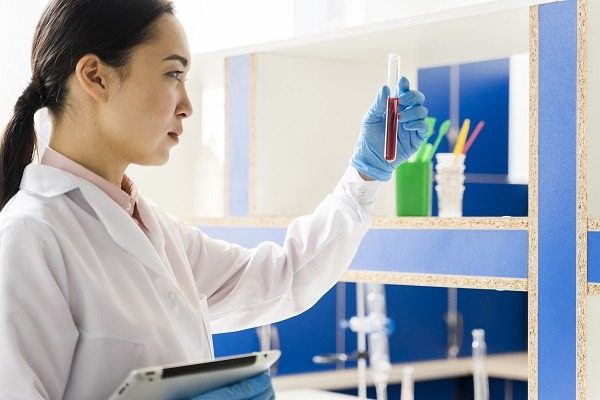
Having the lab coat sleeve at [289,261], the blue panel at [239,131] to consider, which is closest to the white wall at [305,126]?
the blue panel at [239,131]

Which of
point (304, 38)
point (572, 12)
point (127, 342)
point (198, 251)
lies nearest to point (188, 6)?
point (304, 38)

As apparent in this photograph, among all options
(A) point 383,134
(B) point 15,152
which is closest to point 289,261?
→ (A) point 383,134

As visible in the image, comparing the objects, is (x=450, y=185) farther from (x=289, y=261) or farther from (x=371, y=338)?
(x=371, y=338)

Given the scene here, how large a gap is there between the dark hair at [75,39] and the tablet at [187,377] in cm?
43

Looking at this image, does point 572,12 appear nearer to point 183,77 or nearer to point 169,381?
point 183,77

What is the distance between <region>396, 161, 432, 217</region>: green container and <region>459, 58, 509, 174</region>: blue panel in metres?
1.26

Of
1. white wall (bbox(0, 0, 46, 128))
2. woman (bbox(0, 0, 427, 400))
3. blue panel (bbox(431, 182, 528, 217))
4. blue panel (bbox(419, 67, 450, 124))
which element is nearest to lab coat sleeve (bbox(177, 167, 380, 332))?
woman (bbox(0, 0, 427, 400))

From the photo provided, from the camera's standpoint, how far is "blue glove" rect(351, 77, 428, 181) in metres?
1.55

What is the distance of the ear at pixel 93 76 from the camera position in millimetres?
1322

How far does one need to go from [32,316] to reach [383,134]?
0.68m

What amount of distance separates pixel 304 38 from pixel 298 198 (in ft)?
1.35

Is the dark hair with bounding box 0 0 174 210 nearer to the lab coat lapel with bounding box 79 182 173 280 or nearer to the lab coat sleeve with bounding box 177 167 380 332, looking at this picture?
the lab coat lapel with bounding box 79 182 173 280

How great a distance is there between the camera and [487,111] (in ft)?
10.4

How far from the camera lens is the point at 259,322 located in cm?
171
